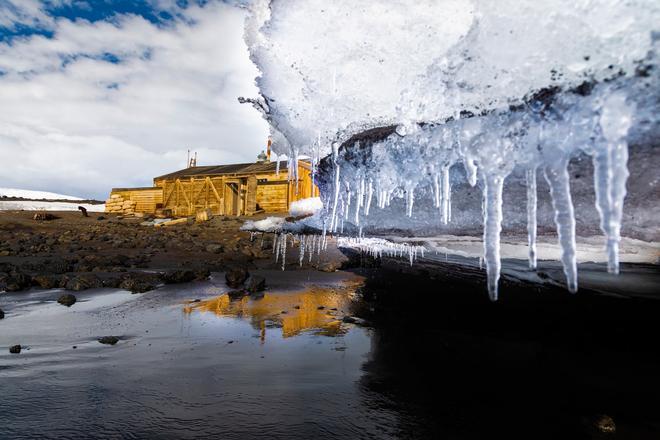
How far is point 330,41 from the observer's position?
8.62 ft

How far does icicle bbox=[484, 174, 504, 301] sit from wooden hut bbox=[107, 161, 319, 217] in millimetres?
17806

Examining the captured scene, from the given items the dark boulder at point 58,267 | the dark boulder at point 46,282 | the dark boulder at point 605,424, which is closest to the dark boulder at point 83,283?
the dark boulder at point 46,282

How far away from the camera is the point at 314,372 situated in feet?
10.3

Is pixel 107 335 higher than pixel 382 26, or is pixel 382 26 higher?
pixel 382 26

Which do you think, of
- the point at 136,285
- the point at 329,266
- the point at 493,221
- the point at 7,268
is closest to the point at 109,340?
the point at 136,285

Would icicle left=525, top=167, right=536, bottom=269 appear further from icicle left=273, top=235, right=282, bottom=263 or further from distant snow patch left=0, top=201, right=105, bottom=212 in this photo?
distant snow patch left=0, top=201, right=105, bottom=212

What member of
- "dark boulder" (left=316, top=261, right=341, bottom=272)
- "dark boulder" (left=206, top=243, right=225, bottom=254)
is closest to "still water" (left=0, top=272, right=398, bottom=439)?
"dark boulder" (left=316, top=261, right=341, bottom=272)

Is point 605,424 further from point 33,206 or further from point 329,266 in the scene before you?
point 33,206

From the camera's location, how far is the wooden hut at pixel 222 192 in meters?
21.7

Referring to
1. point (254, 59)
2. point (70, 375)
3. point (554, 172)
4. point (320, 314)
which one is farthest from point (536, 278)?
point (70, 375)

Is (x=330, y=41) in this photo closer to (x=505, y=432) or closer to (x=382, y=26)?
(x=382, y=26)

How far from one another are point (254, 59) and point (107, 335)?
341 cm

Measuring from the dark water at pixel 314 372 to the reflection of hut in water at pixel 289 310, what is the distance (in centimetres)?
4

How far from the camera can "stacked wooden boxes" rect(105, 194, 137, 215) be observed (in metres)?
26.5
